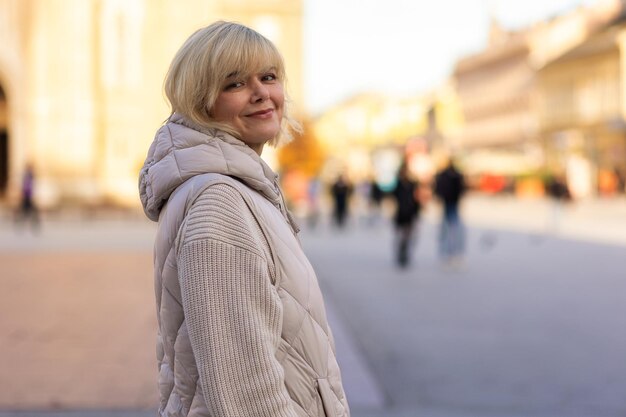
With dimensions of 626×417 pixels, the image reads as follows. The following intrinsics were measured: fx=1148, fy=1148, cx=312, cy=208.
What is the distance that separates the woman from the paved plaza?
15.0 feet

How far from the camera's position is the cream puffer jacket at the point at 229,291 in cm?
236

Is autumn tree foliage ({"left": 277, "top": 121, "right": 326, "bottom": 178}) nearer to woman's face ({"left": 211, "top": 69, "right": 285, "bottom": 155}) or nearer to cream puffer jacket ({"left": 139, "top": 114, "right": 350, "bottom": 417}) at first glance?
woman's face ({"left": 211, "top": 69, "right": 285, "bottom": 155})

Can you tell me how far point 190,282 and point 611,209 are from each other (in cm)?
4395

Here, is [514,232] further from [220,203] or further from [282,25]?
[282,25]

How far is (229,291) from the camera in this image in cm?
236

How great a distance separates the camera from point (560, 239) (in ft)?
85.7

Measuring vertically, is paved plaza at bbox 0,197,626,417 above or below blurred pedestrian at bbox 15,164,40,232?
below

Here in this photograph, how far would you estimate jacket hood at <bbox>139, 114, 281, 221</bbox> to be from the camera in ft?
8.31

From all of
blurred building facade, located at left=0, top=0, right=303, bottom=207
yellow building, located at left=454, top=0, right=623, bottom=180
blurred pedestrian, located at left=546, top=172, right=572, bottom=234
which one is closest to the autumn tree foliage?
yellow building, located at left=454, top=0, right=623, bottom=180

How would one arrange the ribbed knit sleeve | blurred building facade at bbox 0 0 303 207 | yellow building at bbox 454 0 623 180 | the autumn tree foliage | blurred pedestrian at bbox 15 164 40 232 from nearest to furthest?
the ribbed knit sleeve, blurred pedestrian at bbox 15 164 40 232, blurred building facade at bbox 0 0 303 207, the autumn tree foliage, yellow building at bbox 454 0 623 180

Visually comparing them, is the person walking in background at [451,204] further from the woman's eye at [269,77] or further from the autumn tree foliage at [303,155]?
the autumn tree foliage at [303,155]

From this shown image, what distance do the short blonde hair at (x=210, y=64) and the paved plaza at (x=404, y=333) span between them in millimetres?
4633

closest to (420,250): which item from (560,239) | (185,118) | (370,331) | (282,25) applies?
(560,239)

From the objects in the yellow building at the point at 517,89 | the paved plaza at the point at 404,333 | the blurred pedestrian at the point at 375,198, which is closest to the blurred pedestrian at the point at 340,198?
the blurred pedestrian at the point at 375,198
